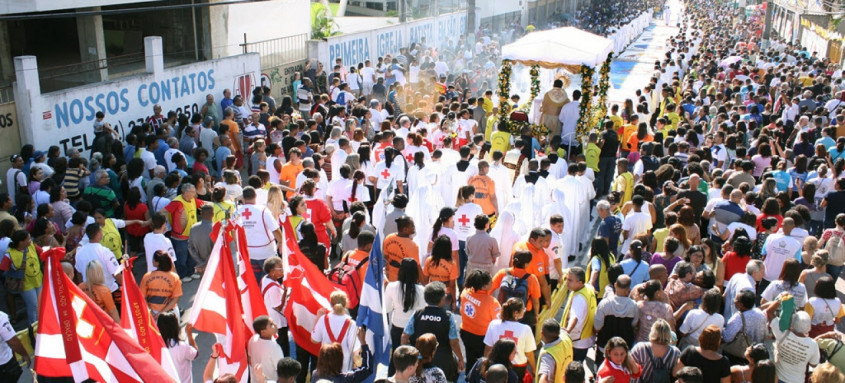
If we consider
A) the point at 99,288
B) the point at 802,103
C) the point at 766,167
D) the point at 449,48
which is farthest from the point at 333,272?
the point at 449,48

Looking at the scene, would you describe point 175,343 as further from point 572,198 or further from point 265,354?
point 572,198

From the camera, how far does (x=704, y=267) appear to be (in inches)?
268

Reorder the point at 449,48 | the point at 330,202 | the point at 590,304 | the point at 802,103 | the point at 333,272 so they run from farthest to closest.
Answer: the point at 449,48 < the point at 802,103 < the point at 330,202 < the point at 333,272 < the point at 590,304

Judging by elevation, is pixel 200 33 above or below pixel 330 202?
above

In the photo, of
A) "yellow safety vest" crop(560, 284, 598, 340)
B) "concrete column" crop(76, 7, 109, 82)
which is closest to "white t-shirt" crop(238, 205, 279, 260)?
"yellow safety vest" crop(560, 284, 598, 340)

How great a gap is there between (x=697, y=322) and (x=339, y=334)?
283 centimetres

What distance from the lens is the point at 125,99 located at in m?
12.7

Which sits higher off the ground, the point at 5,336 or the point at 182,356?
the point at 5,336

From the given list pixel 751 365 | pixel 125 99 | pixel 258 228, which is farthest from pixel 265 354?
pixel 125 99

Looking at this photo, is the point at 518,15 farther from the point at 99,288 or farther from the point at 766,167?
the point at 99,288

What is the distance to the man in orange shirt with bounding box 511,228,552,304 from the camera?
6.94 m

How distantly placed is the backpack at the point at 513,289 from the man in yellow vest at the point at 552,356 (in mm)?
1077

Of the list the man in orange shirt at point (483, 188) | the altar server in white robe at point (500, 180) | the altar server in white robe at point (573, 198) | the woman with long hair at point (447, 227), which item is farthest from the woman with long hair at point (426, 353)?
the altar server in white robe at point (500, 180)

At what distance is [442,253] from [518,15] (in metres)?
36.2
